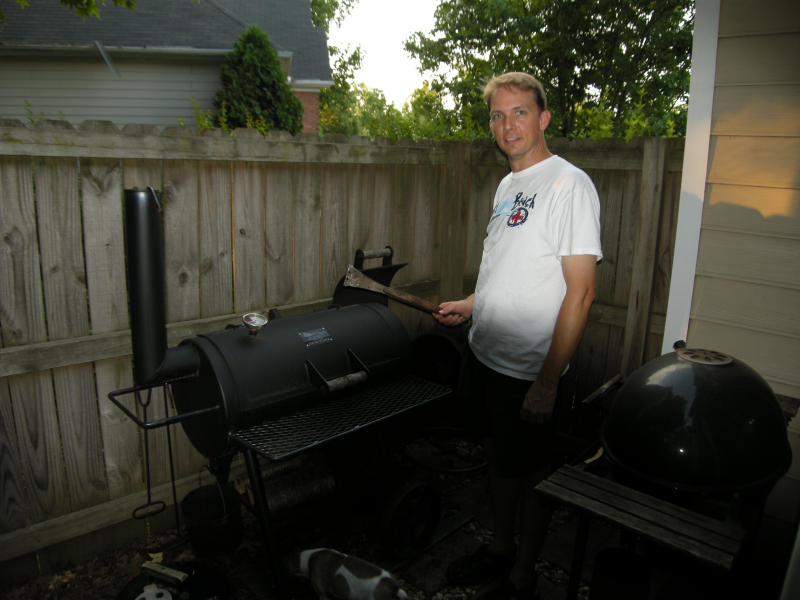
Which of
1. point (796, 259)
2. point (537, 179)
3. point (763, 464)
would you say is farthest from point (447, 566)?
point (796, 259)

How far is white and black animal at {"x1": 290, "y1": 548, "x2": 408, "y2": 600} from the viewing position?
6.61ft

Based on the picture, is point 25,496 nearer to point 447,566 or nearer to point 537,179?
point 447,566

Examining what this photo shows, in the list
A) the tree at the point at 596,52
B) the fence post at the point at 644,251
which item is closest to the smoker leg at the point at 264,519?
the fence post at the point at 644,251

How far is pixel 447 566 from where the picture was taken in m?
2.53

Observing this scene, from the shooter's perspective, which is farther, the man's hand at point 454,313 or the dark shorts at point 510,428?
the man's hand at point 454,313

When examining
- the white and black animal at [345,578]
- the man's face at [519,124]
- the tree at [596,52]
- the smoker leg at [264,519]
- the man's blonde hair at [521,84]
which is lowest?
the white and black animal at [345,578]

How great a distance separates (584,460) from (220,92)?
1026cm

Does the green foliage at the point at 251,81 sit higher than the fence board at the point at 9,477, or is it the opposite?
the green foliage at the point at 251,81

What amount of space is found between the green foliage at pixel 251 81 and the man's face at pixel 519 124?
8.65 meters

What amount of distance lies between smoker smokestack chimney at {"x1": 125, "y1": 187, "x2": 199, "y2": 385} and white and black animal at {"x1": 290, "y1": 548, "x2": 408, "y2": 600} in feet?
3.10

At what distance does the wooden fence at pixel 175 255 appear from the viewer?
223cm

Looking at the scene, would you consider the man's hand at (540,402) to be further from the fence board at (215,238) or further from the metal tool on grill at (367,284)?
the fence board at (215,238)

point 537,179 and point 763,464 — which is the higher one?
point 537,179

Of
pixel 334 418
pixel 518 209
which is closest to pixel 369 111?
pixel 518 209
